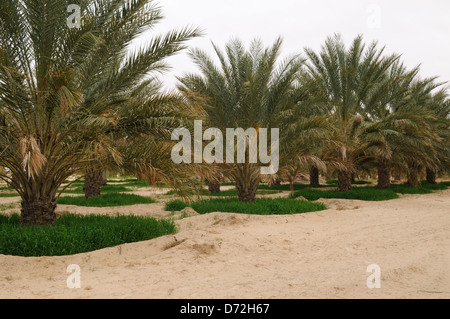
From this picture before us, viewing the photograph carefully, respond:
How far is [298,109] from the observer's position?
405 inches

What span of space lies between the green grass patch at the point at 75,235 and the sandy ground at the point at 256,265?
294 millimetres

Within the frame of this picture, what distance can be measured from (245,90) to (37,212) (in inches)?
237

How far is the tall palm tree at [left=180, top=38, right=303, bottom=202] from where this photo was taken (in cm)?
984

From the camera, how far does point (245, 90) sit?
9.70 m

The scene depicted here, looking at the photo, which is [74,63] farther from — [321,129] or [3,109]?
[321,129]

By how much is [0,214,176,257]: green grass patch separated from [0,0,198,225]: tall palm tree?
0.78 metres

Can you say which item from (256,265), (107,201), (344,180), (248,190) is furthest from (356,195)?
(256,265)

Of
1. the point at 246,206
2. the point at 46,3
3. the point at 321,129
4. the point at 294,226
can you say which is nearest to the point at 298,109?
the point at 321,129

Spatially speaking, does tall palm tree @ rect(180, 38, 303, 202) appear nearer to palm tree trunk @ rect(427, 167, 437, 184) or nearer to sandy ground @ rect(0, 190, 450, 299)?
sandy ground @ rect(0, 190, 450, 299)

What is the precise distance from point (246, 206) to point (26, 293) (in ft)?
21.2

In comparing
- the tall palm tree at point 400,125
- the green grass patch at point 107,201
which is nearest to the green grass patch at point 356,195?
the tall palm tree at point 400,125

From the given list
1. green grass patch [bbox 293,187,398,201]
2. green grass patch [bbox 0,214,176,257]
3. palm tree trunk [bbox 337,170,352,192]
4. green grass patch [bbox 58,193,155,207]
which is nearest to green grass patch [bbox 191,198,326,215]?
green grass patch [bbox 0,214,176,257]

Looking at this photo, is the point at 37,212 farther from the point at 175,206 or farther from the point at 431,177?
the point at 431,177

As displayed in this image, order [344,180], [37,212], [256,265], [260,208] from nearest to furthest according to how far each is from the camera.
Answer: [256,265] → [37,212] → [260,208] → [344,180]
